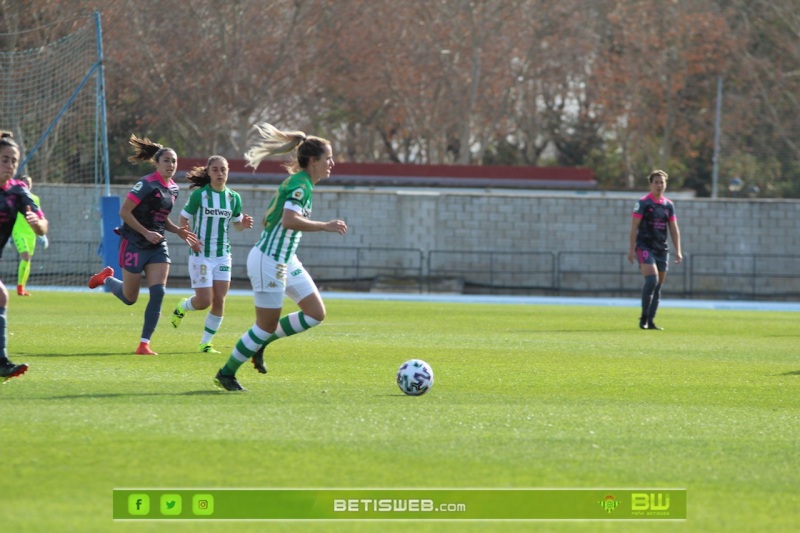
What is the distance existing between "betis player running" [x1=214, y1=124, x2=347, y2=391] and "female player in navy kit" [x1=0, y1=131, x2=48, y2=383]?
1568 mm

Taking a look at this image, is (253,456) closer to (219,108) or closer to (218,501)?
(218,501)

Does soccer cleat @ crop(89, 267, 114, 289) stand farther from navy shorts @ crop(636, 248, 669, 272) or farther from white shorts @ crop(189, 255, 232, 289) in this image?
navy shorts @ crop(636, 248, 669, 272)

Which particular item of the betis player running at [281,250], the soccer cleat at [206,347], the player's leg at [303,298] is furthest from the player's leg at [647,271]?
the betis player running at [281,250]

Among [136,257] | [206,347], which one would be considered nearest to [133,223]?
[136,257]

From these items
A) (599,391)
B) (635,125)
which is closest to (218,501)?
(599,391)

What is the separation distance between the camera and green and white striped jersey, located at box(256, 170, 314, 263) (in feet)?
30.3

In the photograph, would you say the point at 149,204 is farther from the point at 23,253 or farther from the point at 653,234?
the point at 23,253

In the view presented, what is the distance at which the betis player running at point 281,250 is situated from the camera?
9203mm

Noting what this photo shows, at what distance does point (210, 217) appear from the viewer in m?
13.6

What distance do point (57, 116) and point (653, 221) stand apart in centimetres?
1348

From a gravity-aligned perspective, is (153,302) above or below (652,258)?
below

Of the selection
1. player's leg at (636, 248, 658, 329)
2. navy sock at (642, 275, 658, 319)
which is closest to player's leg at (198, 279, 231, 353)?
player's leg at (636, 248, 658, 329)

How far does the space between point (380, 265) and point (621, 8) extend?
87.0ft

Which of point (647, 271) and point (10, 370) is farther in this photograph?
point (647, 271)
